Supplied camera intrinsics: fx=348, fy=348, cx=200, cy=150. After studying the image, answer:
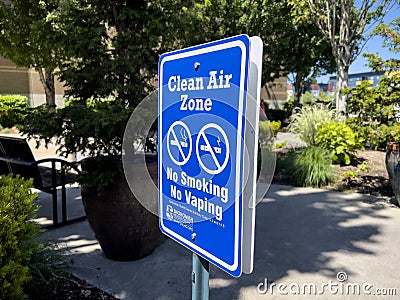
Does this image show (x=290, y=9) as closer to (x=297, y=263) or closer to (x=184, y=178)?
(x=297, y=263)

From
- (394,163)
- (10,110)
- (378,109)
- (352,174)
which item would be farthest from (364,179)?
(10,110)

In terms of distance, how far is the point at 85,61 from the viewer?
10.8 ft

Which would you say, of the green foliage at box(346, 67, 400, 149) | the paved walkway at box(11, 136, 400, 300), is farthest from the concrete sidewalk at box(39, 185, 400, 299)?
the green foliage at box(346, 67, 400, 149)

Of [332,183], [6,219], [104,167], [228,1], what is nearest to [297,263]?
[104,167]

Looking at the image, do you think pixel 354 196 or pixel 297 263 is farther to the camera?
pixel 354 196

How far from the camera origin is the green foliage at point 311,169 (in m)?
6.51

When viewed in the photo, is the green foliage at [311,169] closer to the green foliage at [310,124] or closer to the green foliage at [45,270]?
the green foliage at [310,124]

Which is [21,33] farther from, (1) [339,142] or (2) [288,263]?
(2) [288,263]

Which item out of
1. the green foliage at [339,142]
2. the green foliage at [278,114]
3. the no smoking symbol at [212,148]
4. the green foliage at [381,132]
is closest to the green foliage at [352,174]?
the green foliage at [339,142]

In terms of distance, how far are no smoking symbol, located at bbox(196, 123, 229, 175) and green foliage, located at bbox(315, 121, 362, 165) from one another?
670 centimetres

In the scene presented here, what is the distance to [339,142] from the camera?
7371 millimetres

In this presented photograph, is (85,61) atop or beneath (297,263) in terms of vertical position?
atop

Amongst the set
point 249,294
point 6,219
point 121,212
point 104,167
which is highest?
point 104,167

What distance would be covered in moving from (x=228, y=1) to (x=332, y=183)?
9.79m
